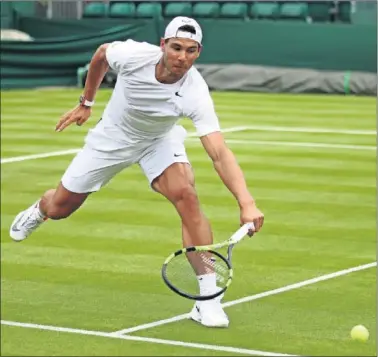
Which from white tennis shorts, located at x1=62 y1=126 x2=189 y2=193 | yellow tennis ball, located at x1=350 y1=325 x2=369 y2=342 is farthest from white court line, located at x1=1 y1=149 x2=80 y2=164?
yellow tennis ball, located at x1=350 y1=325 x2=369 y2=342

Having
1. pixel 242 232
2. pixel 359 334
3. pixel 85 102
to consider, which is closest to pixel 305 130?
pixel 85 102

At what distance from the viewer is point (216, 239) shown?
1416 centimetres

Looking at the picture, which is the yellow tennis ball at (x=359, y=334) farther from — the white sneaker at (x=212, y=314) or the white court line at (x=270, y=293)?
the white court line at (x=270, y=293)

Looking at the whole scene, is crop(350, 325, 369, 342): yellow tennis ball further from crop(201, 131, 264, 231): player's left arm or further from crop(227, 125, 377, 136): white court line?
crop(227, 125, 377, 136): white court line

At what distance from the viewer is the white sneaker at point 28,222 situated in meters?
11.0

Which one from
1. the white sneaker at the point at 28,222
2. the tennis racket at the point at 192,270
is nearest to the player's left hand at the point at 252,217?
the tennis racket at the point at 192,270

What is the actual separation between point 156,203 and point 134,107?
6934 mm

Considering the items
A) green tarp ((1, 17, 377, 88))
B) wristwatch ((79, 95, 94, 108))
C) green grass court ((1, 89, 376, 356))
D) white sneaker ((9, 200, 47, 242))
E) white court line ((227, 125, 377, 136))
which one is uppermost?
wristwatch ((79, 95, 94, 108))

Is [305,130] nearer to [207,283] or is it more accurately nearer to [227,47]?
[227,47]

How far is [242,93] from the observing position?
1350 inches

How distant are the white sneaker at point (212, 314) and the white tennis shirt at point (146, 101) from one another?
1498mm

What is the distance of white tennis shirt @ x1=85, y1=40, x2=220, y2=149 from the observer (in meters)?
9.02

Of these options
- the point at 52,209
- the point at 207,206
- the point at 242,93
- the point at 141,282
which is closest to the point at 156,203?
the point at 207,206

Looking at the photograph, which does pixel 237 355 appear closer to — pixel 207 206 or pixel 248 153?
pixel 207 206
